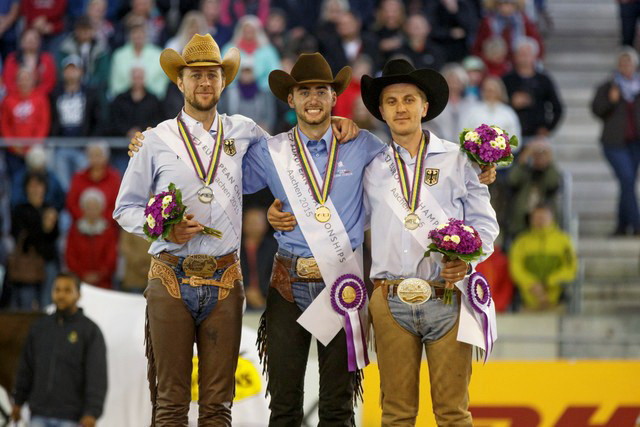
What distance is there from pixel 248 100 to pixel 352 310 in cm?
612

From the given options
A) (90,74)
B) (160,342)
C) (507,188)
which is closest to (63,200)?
(90,74)

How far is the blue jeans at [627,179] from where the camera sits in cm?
1338

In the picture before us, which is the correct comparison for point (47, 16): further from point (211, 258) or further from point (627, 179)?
point (211, 258)

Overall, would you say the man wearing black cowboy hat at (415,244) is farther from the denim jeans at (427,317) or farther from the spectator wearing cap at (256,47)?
the spectator wearing cap at (256,47)

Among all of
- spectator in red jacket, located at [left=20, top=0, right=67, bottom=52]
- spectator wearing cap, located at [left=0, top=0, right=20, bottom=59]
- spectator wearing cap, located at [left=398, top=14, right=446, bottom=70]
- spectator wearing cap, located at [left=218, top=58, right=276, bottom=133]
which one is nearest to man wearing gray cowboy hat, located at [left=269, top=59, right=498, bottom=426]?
spectator wearing cap, located at [left=218, top=58, right=276, bottom=133]

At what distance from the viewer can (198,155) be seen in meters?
7.25

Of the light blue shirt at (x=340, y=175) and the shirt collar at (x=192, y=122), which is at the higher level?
the shirt collar at (x=192, y=122)

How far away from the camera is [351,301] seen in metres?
7.30

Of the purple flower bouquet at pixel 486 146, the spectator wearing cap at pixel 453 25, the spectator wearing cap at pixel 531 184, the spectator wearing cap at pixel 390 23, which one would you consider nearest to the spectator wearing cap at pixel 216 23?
the spectator wearing cap at pixel 390 23

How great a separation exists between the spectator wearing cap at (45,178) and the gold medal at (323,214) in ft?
18.1

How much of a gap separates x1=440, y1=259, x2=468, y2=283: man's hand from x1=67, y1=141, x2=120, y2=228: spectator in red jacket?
582 centimetres

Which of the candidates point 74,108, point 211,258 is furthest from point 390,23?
point 211,258

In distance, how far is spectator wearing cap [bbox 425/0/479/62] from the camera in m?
14.5

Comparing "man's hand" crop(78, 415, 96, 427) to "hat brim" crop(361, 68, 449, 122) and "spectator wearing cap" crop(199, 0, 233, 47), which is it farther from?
"spectator wearing cap" crop(199, 0, 233, 47)
